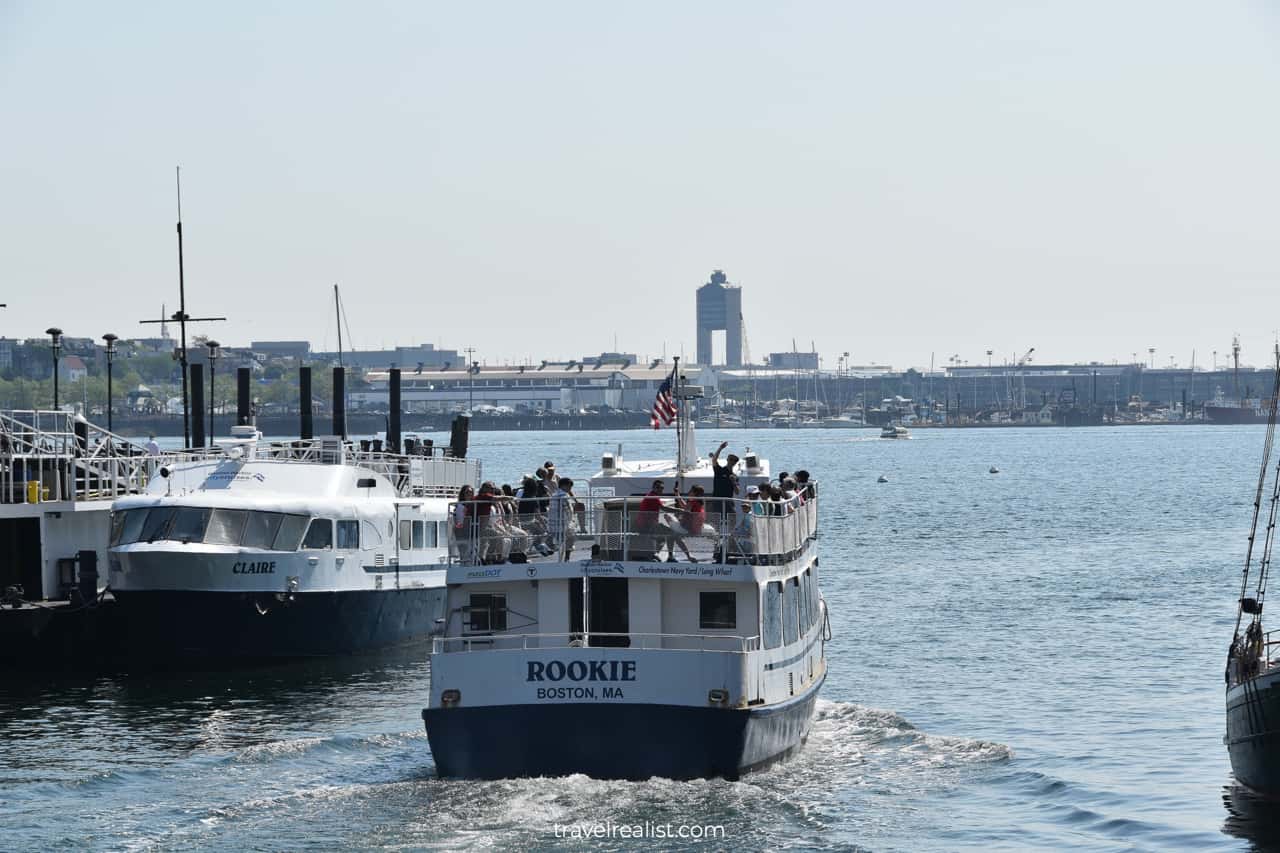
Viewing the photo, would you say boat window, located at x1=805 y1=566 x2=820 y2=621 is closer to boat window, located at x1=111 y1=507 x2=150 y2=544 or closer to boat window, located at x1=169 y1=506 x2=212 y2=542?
boat window, located at x1=169 y1=506 x2=212 y2=542

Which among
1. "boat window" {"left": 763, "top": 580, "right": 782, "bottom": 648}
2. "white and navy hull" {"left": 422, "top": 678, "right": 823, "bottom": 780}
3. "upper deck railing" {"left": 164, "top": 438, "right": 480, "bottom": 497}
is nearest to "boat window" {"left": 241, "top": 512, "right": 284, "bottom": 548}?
"upper deck railing" {"left": 164, "top": 438, "right": 480, "bottom": 497}

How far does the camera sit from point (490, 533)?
30234 mm

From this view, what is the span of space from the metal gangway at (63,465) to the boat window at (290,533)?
5755 mm

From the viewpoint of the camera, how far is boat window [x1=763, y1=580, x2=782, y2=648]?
3016 centimetres

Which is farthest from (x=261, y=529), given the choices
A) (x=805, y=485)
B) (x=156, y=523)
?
(x=805, y=485)

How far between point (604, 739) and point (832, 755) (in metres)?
6.44

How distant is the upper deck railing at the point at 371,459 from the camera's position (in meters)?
48.1

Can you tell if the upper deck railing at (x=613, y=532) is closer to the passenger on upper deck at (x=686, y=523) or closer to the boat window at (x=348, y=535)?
the passenger on upper deck at (x=686, y=523)

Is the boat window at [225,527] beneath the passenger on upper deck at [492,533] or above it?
beneath

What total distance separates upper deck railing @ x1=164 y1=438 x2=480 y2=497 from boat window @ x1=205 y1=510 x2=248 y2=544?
262 centimetres

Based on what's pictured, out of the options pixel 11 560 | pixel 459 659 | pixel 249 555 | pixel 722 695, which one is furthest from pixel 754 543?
→ pixel 11 560

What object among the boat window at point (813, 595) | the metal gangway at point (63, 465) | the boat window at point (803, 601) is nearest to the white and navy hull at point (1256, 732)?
the boat window at point (803, 601)

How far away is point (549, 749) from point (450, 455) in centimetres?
3363

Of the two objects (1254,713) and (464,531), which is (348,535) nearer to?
(464,531)
